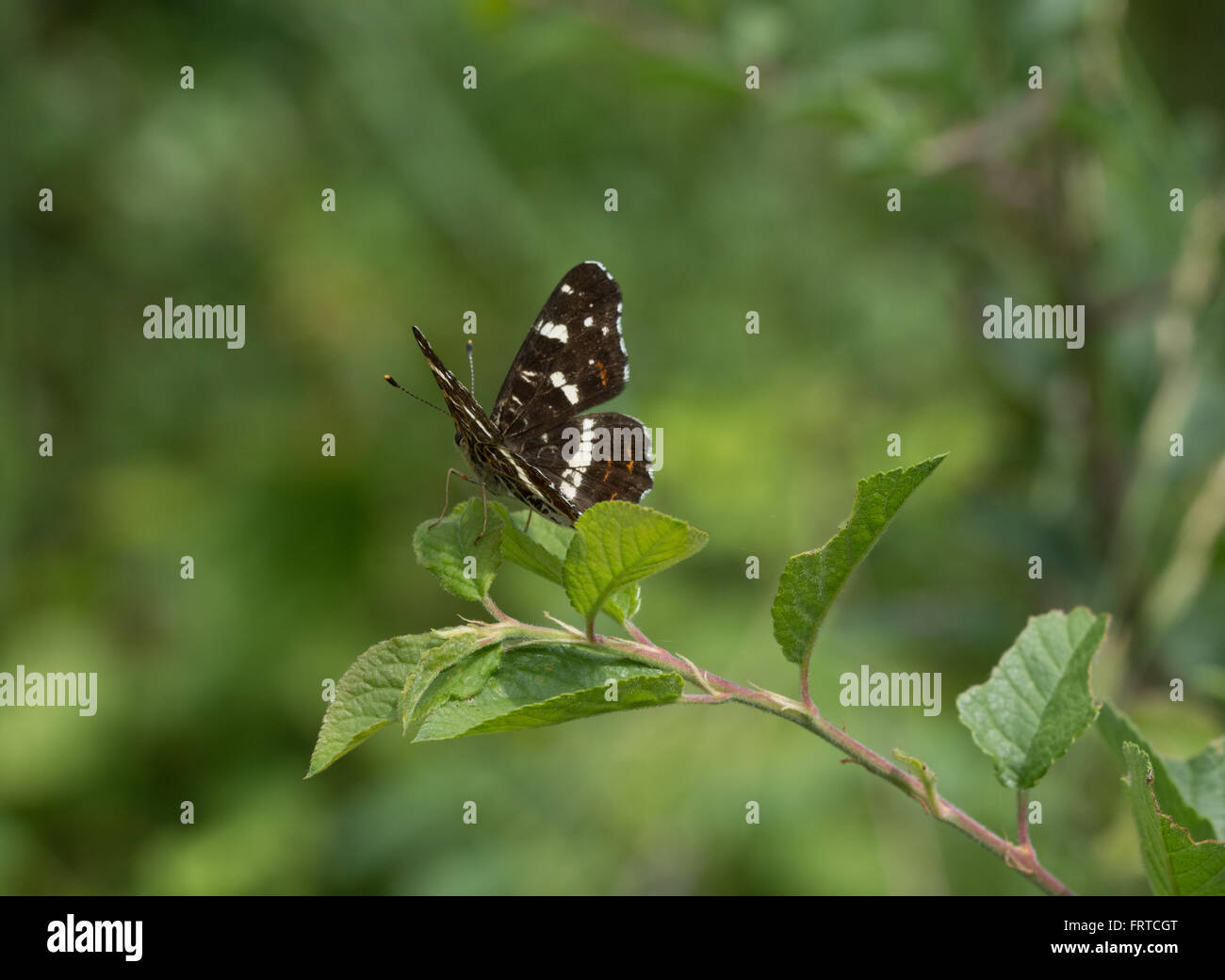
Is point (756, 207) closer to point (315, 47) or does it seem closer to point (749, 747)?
point (315, 47)

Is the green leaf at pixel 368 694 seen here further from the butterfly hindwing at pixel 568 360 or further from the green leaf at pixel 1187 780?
the butterfly hindwing at pixel 568 360

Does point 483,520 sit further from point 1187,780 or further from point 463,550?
point 1187,780

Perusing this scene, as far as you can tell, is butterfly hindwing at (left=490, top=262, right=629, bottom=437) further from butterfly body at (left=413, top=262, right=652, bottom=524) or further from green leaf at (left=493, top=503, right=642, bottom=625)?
green leaf at (left=493, top=503, right=642, bottom=625)

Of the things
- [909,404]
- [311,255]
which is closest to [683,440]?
[909,404]

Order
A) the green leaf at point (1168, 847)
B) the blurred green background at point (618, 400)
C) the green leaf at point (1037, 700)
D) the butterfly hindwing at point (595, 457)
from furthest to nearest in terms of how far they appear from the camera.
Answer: the blurred green background at point (618, 400) → the butterfly hindwing at point (595, 457) → the green leaf at point (1037, 700) → the green leaf at point (1168, 847)

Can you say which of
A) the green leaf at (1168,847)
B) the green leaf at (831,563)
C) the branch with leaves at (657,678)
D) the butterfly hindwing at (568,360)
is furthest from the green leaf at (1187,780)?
the butterfly hindwing at (568,360)

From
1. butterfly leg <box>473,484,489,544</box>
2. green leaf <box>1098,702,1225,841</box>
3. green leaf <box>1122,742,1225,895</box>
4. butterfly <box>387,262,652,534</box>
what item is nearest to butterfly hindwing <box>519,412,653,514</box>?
butterfly <box>387,262,652,534</box>

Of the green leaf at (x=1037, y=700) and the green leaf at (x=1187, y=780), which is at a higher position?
the green leaf at (x=1037, y=700)
